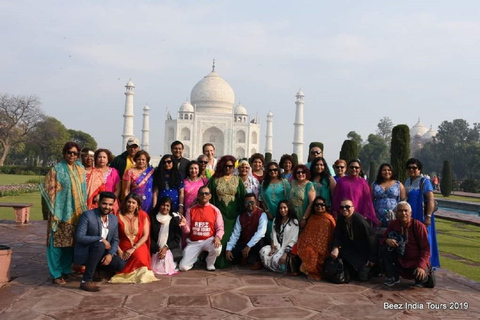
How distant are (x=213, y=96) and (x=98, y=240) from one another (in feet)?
110

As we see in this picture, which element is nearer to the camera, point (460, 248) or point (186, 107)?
point (460, 248)

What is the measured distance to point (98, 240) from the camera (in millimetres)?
3420

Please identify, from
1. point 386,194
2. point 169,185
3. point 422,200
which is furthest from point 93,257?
point 422,200

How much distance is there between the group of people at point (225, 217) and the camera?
359 cm

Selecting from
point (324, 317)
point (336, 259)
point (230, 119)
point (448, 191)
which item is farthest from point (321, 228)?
point (230, 119)

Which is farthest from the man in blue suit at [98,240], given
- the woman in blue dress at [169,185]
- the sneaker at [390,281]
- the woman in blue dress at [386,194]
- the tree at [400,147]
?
the tree at [400,147]

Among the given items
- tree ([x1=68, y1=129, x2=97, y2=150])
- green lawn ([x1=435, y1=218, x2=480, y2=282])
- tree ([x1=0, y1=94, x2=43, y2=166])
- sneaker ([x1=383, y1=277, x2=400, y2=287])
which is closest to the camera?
sneaker ([x1=383, y1=277, x2=400, y2=287])

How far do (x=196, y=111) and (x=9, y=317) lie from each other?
33.8m

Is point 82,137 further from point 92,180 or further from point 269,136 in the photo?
point 92,180

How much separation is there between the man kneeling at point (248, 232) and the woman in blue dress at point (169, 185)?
0.62 metres

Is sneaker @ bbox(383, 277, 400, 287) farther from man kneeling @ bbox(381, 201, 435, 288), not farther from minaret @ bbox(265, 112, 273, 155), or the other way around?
minaret @ bbox(265, 112, 273, 155)

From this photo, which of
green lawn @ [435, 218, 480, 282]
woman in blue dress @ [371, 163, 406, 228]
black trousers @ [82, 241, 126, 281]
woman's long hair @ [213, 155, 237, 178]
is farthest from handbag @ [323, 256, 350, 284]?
black trousers @ [82, 241, 126, 281]

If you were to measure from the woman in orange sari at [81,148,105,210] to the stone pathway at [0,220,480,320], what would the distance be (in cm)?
72

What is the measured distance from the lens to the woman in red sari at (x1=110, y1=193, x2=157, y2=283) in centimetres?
361
